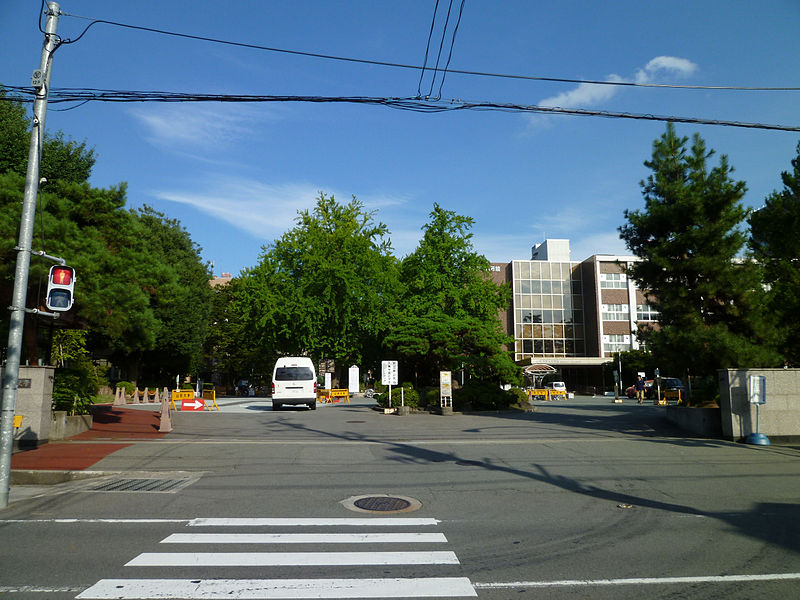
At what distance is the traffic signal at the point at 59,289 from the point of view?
848 cm

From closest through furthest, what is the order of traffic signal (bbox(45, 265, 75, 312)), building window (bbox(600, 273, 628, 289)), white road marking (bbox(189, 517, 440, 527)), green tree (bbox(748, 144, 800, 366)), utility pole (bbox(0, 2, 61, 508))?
white road marking (bbox(189, 517, 440, 527))
utility pole (bbox(0, 2, 61, 508))
traffic signal (bbox(45, 265, 75, 312))
green tree (bbox(748, 144, 800, 366))
building window (bbox(600, 273, 628, 289))

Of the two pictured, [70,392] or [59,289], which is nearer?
[59,289]

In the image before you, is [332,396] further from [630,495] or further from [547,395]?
[630,495]

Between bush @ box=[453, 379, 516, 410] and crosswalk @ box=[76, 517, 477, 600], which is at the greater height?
bush @ box=[453, 379, 516, 410]

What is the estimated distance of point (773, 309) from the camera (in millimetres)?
17125

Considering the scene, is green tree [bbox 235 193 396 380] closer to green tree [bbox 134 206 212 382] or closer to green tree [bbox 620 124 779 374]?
green tree [bbox 134 206 212 382]

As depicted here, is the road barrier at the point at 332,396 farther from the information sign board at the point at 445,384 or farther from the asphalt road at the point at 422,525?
the asphalt road at the point at 422,525

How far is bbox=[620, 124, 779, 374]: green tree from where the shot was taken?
1578 cm

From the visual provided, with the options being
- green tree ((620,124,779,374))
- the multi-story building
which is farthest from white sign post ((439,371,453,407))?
the multi-story building

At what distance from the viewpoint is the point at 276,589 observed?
471 centimetres

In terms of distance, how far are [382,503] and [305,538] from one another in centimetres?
199

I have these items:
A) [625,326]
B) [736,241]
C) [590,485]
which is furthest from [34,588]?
[625,326]

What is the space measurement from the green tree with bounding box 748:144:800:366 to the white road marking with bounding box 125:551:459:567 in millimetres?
16787

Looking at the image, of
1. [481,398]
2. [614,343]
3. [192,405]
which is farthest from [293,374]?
[614,343]
